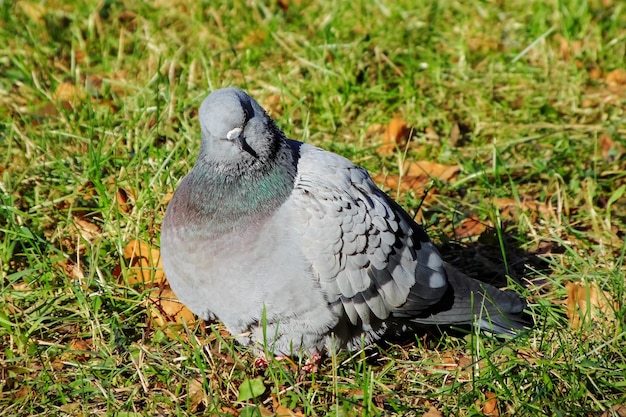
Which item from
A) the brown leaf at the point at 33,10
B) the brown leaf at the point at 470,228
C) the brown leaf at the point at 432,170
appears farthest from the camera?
the brown leaf at the point at 33,10

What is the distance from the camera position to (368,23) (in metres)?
5.99

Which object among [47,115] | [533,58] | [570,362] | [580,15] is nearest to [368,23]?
[533,58]

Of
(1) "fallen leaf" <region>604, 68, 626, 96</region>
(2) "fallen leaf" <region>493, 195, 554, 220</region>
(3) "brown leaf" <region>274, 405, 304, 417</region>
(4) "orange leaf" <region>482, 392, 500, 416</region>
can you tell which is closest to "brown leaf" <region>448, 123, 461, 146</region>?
(2) "fallen leaf" <region>493, 195, 554, 220</region>

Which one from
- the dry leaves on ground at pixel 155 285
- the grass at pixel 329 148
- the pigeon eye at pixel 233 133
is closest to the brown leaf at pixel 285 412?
the grass at pixel 329 148

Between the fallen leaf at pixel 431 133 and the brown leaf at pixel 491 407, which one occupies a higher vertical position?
the fallen leaf at pixel 431 133

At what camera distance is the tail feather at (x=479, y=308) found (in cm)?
365

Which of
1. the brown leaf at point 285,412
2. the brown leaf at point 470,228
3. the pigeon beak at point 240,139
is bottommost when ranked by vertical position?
the brown leaf at point 470,228

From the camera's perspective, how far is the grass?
3.39 m

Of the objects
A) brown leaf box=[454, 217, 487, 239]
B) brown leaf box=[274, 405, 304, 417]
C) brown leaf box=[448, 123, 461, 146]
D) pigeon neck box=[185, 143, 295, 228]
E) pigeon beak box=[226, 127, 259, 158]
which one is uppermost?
pigeon beak box=[226, 127, 259, 158]

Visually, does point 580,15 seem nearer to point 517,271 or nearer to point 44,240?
point 517,271

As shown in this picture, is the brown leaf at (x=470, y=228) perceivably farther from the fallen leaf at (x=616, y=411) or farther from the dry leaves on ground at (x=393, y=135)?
the fallen leaf at (x=616, y=411)

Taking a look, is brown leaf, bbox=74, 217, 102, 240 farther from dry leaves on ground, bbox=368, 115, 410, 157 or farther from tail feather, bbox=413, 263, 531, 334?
dry leaves on ground, bbox=368, 115, 410, 157

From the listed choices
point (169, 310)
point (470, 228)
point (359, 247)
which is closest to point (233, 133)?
point (359, 247)

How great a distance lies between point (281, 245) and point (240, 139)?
0.48 m
